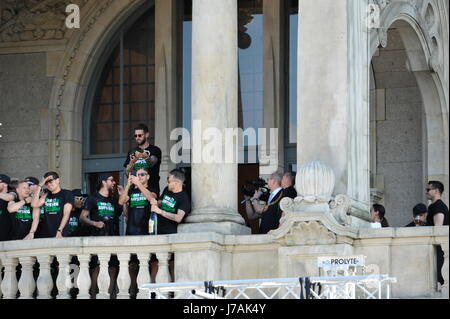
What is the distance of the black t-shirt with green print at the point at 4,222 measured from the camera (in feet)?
71.3

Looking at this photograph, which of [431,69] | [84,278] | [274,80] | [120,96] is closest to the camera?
[84,278]

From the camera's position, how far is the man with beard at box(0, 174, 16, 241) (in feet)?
71.2

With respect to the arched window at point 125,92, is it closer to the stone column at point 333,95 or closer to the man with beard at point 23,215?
the man with beard at point 23,215

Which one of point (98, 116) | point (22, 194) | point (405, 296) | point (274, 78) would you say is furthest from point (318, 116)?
point (98, 116)

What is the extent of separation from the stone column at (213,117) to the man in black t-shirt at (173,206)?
0.16m

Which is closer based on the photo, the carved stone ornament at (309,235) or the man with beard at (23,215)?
the carved stone ornament at (309,235)

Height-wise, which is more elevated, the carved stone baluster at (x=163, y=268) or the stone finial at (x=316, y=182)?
the stone finial at (x=316, y=182)

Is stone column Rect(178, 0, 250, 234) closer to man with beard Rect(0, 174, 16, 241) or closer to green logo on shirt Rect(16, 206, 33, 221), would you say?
green logo on shirt Rect(16, 206, 33, 221)

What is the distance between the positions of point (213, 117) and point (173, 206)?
4.42 ft

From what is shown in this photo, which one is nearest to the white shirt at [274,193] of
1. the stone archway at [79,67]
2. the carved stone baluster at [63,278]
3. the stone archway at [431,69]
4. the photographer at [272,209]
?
the photographer at [272,209]

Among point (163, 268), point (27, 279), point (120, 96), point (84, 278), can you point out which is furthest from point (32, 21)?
point (163, 268)

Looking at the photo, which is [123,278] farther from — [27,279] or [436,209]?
[436,209]

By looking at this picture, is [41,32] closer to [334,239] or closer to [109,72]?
[109,72]

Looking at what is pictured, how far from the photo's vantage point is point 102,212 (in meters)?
21.9
